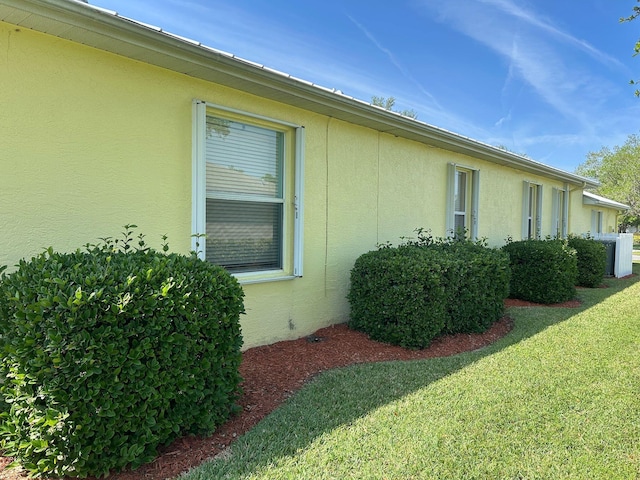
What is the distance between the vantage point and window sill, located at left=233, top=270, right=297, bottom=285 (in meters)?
4.74

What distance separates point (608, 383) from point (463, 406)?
174 cm

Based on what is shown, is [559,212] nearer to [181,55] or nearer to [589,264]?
[589,264]

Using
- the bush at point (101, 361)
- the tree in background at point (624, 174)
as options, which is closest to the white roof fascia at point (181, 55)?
the bush at point (101, 361)

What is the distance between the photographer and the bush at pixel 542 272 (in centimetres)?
823

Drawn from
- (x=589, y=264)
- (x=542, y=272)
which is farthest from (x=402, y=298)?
(x=589, y=264)

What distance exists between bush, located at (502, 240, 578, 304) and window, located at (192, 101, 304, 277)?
18.1 feet

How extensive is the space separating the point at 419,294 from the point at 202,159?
300 cm

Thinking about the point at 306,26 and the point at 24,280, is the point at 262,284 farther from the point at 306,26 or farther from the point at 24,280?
the point at 306,26

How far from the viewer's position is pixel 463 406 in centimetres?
347

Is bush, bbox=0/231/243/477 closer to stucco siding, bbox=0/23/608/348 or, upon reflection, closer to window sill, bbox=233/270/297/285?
stucco siding, bbox=0/23/608/348

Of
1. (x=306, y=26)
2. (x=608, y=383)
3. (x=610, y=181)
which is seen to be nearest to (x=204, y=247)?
(x=608, y=383)

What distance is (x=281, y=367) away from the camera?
4.45m

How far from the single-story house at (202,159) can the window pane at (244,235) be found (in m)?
0.02

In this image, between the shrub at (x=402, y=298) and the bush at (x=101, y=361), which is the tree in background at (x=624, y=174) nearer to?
the shrub at (x=402, y=298)
